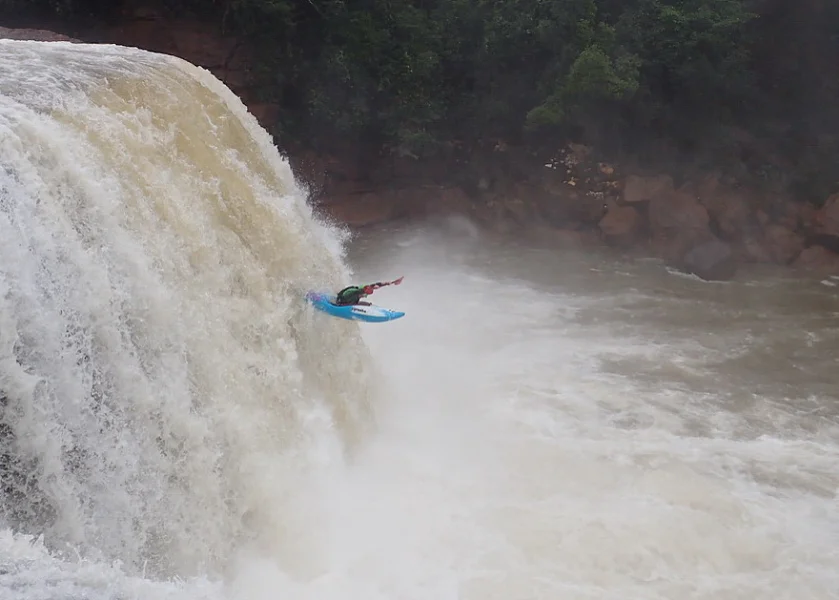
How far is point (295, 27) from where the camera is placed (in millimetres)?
13156

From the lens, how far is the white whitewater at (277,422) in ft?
12.5

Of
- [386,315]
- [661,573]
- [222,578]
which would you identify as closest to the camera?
[222,578]

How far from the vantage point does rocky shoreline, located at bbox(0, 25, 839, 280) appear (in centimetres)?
1241

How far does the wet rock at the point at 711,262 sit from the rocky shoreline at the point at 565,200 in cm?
2

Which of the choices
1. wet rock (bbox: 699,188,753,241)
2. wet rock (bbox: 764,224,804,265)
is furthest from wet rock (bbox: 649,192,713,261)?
wet rock (bbox: 764,224,804,265)

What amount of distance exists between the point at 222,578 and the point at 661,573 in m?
2.92

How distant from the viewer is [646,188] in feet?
43.4

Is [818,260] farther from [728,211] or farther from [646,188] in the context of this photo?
[646,188]

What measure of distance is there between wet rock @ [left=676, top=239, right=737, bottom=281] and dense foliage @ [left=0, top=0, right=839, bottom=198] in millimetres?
1905

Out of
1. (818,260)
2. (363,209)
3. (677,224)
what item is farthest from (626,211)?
(363,209)

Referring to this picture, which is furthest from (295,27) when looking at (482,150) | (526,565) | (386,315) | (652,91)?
(526,565)

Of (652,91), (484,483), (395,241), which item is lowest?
(395,241)

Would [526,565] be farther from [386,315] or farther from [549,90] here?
[549,90]

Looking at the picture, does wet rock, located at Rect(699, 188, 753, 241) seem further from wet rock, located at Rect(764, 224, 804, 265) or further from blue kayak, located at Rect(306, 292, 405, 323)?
blue kayak, located at Rect(306, 292, 405, 323)
